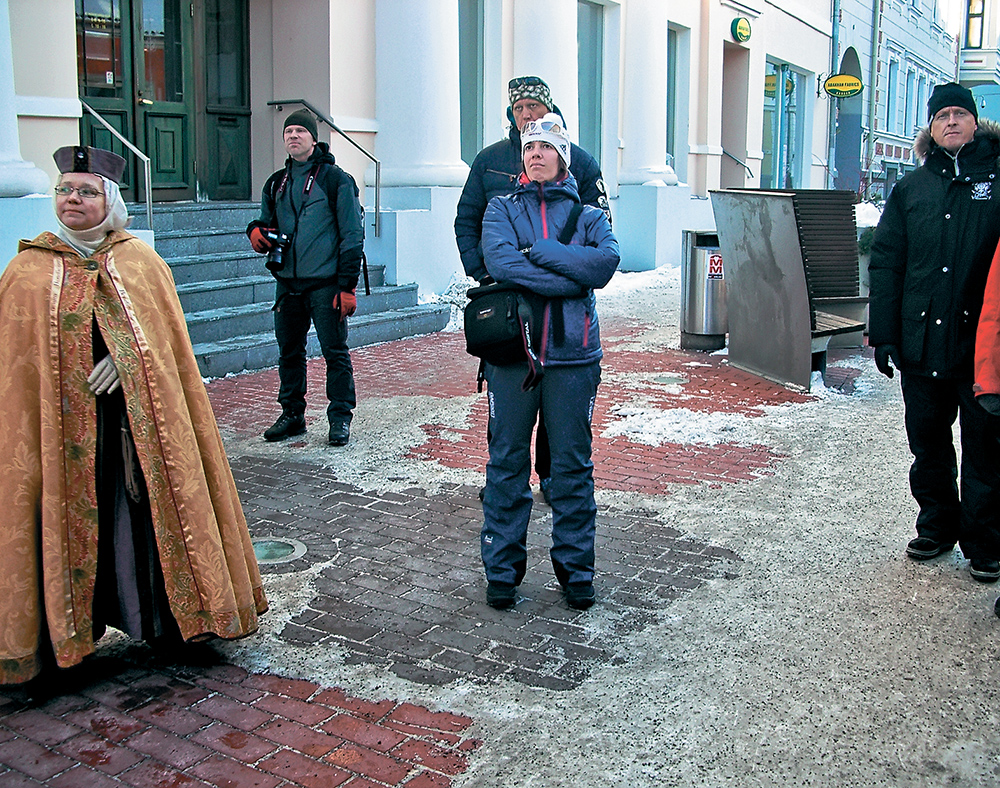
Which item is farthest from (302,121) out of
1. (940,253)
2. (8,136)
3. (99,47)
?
(99,47)

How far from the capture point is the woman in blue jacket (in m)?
4.30

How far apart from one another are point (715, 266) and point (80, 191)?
7580 millimetres

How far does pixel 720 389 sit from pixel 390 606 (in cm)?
498

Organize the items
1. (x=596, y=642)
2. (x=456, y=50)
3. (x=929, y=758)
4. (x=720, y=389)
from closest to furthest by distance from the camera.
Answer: (x=929, y=758) < (x=596, y=642) < (x=720, y=389) < (x=456, y=50)

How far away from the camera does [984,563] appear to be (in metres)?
4.70

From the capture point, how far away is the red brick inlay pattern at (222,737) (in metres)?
3.16

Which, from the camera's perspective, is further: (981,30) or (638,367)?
(981,30)

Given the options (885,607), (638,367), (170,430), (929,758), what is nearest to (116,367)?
Answer: (170,430)

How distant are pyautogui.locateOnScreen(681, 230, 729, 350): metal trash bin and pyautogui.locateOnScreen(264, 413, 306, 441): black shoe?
4.57m

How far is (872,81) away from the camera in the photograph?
A: 3206 cm

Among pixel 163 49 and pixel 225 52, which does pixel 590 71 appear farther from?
pixel 163 49

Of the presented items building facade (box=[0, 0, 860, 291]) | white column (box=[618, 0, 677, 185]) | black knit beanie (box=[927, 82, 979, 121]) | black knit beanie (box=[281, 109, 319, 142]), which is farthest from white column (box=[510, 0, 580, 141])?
black knit beanie (box=[927, 82, 979, 121])

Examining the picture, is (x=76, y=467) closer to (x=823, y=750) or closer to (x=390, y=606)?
(x=390, y=606)

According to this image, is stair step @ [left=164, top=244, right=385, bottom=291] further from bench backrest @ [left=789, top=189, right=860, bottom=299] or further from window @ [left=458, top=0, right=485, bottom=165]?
bench backrest @ [left=789, top=189, right=860, bottom=299]
